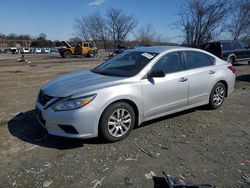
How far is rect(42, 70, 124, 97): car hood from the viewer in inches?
150

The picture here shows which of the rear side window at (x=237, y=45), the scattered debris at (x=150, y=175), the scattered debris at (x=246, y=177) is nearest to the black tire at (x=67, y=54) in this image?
the rear side window at (x=237, y=45)

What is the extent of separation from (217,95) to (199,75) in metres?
0.93

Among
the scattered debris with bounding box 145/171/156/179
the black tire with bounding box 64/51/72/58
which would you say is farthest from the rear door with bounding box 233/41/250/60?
the black tire with bounding box 64/51/72/58

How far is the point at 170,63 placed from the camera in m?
4.76

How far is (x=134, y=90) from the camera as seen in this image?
13.4 feet

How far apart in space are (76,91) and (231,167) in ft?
8.19

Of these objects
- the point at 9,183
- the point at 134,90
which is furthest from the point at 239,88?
the point at 9,183

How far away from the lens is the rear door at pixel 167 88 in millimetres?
4305

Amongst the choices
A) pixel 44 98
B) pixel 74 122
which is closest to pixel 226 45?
pixel 44 98

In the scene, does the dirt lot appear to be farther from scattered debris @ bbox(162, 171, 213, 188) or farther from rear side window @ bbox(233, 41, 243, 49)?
rear side window @ bbox(233, 41, 243, 49)

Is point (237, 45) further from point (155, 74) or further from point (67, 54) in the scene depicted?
point (67, 54)

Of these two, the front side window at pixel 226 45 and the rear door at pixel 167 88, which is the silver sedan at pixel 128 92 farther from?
the front side window at pixel 226 45

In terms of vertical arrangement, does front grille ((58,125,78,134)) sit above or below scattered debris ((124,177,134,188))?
above

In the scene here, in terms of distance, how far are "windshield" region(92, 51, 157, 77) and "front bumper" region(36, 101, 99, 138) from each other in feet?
3.38
